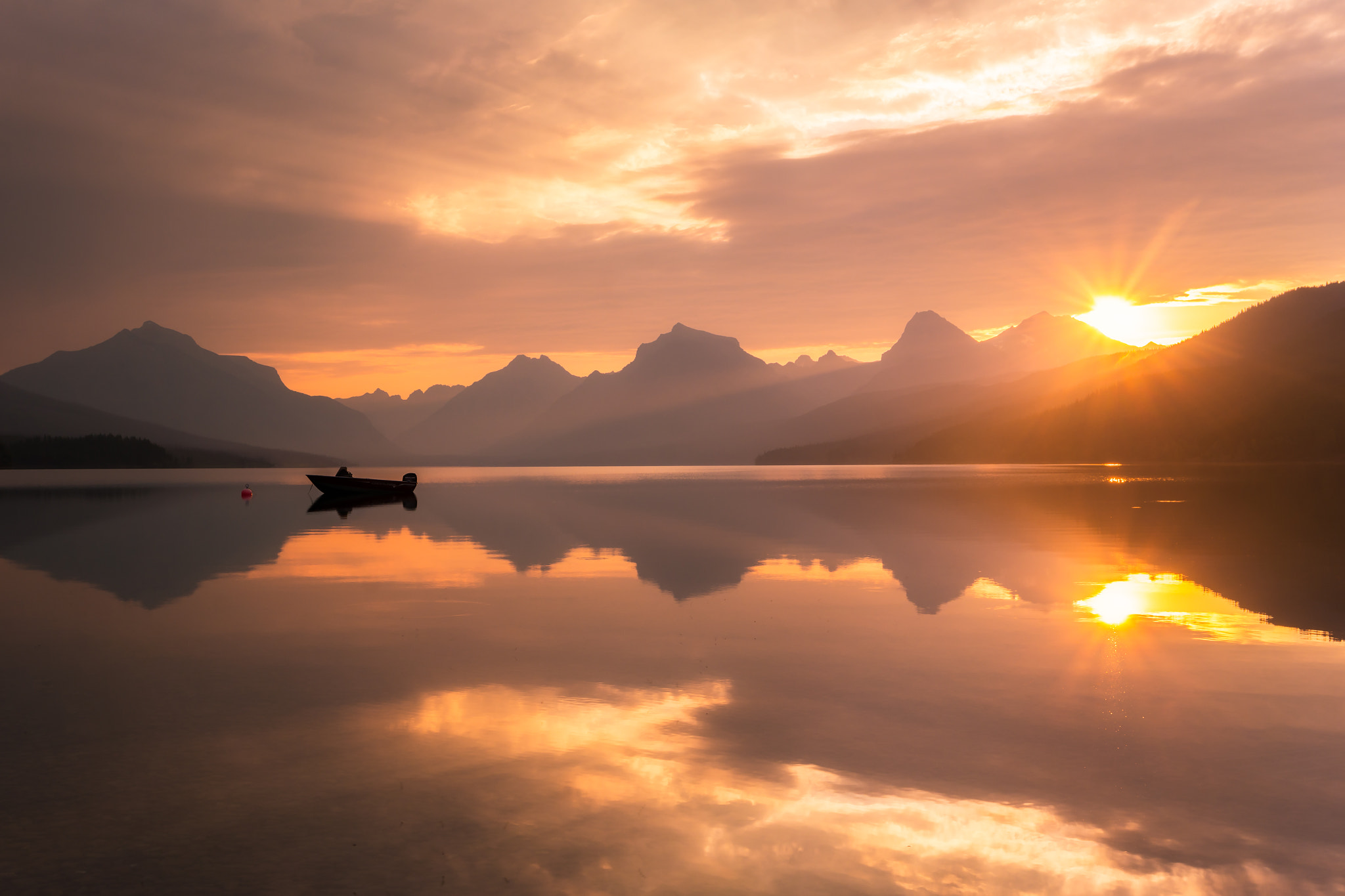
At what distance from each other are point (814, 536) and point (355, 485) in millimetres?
72883

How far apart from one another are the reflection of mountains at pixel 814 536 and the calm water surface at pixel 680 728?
0.59 metres

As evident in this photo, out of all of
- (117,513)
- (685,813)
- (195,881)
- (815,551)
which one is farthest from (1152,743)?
(117,513)

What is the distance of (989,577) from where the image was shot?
30.2 m

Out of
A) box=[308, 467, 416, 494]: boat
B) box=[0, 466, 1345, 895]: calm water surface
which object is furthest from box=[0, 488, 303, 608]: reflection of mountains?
box=[308, 467, 416, 494]: boat

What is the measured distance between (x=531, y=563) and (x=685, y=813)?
2631cm

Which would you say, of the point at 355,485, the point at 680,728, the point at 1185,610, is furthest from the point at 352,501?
the point at 680,728

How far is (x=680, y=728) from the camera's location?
551 inches

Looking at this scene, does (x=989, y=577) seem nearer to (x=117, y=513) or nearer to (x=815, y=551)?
(x=815, y=551)

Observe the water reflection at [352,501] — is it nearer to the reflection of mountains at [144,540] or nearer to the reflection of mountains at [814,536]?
the reflection of mountains at [814,536]

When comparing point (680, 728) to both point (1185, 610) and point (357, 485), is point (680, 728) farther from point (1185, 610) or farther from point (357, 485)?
point (357, 485)

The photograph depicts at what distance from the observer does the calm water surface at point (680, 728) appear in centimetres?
939

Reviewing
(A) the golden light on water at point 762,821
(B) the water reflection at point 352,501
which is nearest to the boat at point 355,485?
(B) the water reflection at point 352,501

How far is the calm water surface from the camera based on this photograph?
9.39m

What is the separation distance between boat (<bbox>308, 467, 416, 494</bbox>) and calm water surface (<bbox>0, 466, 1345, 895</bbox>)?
6938cm
